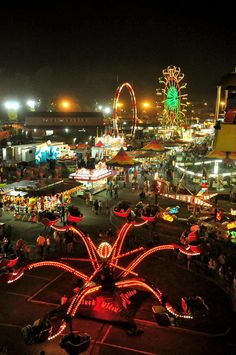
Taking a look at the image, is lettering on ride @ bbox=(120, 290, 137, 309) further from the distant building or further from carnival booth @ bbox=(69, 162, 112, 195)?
the distant building

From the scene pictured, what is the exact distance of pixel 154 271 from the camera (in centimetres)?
→ 1442

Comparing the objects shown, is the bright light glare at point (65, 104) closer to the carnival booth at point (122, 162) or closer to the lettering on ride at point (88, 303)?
the carnival booth at point (122, 162)

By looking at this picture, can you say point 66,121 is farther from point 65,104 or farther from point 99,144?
point 65,104

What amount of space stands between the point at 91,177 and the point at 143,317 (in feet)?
47.7

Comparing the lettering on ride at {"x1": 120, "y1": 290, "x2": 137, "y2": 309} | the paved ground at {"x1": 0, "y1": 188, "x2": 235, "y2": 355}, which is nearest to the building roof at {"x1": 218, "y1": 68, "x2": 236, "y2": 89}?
the paved ground at {"x1": 0, "y1": 188, "x2": 235, "y2": 355}

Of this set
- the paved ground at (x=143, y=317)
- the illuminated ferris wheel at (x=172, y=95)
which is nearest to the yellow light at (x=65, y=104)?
→ the illuminated ferris wheel at (x=172, y=95)

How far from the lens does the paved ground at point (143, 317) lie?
31.8 feet

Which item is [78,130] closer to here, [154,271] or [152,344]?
[154,271]

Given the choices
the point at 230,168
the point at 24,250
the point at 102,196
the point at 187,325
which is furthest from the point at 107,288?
the point at 230,168

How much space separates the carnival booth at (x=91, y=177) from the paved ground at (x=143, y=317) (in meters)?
8.56

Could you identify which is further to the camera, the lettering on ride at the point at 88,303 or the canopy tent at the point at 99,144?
the canopy tent at the point at 99,144

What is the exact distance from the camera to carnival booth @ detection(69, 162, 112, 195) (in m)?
24.8

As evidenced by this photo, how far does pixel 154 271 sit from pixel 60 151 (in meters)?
24.9

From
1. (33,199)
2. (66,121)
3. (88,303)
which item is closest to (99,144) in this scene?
(33,199)
